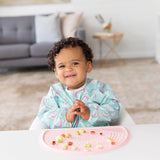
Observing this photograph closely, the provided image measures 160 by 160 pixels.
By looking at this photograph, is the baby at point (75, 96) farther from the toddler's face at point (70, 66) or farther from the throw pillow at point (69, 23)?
the throw pillow at point (69, 23)

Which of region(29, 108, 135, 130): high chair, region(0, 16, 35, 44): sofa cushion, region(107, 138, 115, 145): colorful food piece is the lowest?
region(0, 16, 35, 44): sofa cushion

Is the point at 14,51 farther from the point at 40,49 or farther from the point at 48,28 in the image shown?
the point at 48,28

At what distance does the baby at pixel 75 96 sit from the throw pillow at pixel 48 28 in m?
2.99

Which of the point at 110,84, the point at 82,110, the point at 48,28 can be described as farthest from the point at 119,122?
the point at 48,28

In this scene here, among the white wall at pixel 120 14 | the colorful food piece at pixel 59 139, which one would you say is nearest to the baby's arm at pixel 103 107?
the colorful food piece at pixel 59 139

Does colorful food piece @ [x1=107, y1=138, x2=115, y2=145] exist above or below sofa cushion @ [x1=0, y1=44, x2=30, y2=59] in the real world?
above

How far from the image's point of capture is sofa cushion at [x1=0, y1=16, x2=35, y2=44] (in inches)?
171

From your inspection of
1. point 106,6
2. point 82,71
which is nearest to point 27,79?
point 106,6

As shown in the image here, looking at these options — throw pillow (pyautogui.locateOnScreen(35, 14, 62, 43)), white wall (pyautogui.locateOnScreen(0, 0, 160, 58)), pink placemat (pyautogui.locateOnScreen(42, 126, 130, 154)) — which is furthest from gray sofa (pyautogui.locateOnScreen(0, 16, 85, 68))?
pink placemat (pyautogui.locateOnScreen(42, 126, 130, 154))

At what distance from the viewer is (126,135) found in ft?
2.89

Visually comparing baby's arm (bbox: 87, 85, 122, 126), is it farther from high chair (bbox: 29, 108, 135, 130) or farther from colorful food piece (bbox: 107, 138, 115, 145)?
colorful food piece (bbox: 107, 138, 115, 145)

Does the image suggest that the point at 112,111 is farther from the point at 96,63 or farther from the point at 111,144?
the point at 96,63

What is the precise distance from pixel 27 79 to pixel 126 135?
2.98 meters

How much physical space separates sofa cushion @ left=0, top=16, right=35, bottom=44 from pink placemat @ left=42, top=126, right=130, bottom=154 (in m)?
3.59
